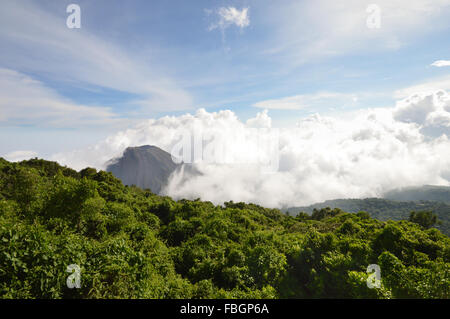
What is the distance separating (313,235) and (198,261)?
11949 mm

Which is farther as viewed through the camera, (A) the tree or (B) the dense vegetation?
(A) the tree

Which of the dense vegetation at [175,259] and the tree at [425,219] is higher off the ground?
the dense vegetation at [175,259]

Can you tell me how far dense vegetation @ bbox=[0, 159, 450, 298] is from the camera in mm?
9047

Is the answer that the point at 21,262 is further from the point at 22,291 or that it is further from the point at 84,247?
the point at 84,247

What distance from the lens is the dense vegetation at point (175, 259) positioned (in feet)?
29.7

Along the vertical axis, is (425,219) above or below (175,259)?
below

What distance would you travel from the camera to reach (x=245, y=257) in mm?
18875

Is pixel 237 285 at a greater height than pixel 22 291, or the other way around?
pixel 22 291

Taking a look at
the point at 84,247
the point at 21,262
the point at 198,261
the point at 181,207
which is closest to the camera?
the point at 21,262

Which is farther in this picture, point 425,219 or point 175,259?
point 425,219

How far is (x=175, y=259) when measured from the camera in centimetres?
2145

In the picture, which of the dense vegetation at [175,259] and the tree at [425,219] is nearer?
the dense vegetation at [175,259]

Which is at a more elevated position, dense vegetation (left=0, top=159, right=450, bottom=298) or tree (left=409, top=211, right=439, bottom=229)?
dense vegetation (left=0, top=159, right=450, bottom=298)
